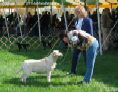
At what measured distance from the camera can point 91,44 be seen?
1081 cm

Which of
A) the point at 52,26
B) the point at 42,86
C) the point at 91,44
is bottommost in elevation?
the point at 52,26

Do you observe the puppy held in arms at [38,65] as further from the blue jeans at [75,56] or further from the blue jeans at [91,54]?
the blue jeans at [75,56]

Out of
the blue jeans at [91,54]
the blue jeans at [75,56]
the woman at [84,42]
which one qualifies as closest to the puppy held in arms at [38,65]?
the woman at [84,42]

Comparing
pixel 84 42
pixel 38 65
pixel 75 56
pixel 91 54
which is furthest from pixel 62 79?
pixel 84 42

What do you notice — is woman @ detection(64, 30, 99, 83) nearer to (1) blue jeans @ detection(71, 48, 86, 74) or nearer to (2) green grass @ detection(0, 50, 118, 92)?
(2) green grass @ detection(0, 50, 118, 92)

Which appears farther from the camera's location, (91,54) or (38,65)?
(38,65)

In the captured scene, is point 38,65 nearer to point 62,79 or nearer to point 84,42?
point 62,79

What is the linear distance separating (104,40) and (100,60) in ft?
10.5

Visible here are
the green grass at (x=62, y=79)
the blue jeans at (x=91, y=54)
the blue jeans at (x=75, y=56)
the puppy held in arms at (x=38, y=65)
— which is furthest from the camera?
the blue jeans at (x=75, y=56)

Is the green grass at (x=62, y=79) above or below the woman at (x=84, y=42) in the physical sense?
below

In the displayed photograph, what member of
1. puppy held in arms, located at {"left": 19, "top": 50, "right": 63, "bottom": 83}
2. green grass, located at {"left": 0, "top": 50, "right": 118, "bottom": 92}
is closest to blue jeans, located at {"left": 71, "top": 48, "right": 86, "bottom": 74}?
green grass, located at {"left": 0, "top": 50, "right": 118, "bottom": 92}

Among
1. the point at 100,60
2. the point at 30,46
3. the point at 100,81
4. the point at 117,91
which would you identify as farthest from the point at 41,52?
the point at 117,91

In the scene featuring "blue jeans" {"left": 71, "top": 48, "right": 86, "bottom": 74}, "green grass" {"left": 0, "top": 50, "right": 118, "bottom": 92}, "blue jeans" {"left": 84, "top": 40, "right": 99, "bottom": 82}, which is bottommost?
"green grass" {"left": 0, "top": 50, "right": 118, "bottom": 92}

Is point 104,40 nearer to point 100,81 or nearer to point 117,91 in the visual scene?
point 100,81
